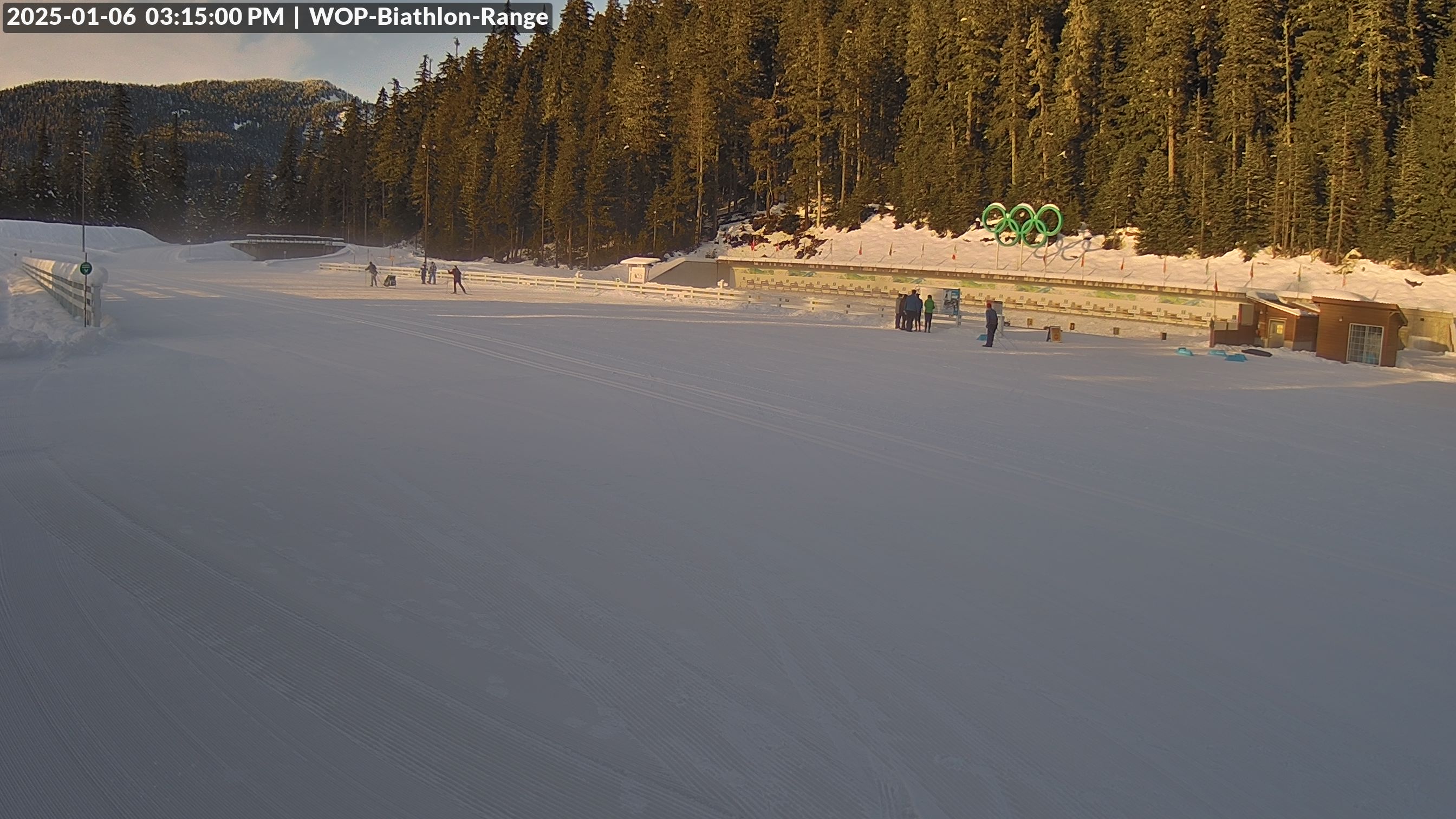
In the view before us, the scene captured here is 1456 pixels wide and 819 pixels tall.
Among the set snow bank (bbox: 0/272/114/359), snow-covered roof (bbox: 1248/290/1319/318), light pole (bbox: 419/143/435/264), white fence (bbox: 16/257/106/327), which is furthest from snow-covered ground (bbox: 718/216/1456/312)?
snow bank (bbox: 0/272/114/359)

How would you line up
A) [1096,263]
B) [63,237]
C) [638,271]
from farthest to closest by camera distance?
[63,237], [1096,263], [638,271]

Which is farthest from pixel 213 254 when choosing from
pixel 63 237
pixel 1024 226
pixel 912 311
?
pixel 912 311

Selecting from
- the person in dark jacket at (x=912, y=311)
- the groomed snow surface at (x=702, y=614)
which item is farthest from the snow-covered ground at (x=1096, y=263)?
the groomed snow surface at (x=702, y=614)

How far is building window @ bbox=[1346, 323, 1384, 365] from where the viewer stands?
2297cm

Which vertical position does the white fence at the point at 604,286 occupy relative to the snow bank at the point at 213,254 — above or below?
below

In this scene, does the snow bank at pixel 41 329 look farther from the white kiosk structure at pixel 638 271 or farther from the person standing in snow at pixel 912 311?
the white kiosk structure at pixel 638 271

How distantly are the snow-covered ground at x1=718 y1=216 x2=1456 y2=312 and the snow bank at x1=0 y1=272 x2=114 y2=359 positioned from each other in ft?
110

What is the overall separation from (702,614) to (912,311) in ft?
75.4

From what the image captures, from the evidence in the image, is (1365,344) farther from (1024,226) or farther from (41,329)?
(41,329)

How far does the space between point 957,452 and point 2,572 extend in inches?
321

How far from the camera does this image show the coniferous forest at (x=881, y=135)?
42.5 m

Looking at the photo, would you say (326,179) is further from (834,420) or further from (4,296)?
(834,420)

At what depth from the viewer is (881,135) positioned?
67.1 m

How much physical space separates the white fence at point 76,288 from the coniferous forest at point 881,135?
43859mm
